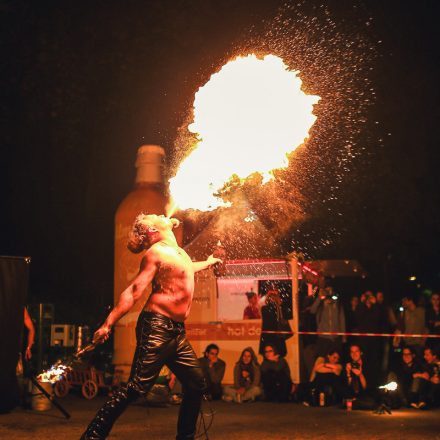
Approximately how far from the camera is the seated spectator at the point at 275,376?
1138cm

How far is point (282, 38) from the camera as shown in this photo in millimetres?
11047

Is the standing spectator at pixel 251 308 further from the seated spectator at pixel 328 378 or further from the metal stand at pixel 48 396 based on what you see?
the metal stand at pixel 48 396

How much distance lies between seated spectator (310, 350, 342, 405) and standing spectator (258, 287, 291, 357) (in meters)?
0.77

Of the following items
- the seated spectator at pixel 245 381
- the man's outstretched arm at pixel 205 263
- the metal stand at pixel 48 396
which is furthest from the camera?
the seated spectator at pixel 245 381

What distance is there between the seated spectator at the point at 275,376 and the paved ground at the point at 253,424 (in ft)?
2.18

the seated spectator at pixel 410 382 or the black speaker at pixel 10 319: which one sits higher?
the black speaker at pixel 10 319

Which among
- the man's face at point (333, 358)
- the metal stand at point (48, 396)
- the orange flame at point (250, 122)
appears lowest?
the metal stand at point (48, 396)

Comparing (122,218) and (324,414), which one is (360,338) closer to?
(324,414)

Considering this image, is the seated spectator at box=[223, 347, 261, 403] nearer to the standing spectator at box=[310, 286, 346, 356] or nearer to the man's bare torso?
the standing spectator at box=[310, 286, 346, 356]

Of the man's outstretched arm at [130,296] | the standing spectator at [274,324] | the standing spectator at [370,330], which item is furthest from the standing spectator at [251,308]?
the man's outstretched arm at [130,296]

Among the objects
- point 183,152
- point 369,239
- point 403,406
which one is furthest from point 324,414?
point 369,239

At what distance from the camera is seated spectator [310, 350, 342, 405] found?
1073 cm

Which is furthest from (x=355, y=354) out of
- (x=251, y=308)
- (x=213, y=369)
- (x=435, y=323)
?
(x=213, y=369)

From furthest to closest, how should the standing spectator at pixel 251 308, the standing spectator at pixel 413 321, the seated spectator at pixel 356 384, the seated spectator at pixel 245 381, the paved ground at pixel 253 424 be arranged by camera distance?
the standing spectator at pixel 251 308, the standing spectator at pixel 413 321, the seated spectator at pixel 245 381, the seated spectator at pixel 356 384, the paved ground at pixel 253 424
